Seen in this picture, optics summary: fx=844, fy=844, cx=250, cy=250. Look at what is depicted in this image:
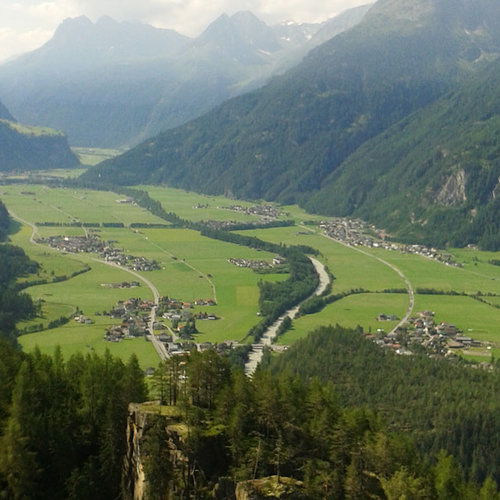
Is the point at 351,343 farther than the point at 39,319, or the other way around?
the point at 39,319

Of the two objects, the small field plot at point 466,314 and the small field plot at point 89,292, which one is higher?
the small field plot at point 89,292

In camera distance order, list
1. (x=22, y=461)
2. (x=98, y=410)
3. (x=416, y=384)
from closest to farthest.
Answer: (x=22, y=461) → (x=98, y=410) → (x=416, y=384)

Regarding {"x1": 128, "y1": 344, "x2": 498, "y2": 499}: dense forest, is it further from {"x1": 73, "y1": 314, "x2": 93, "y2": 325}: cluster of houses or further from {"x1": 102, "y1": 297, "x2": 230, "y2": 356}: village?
{"x1": 73, "y1": 314, "x2": 93, "y2": 325}: cluster of houses

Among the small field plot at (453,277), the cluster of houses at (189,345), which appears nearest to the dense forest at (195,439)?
the cluster of houses at (189,345)

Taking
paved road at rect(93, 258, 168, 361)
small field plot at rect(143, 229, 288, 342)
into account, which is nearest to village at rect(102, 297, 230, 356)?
paved road at rect(93, 258, 168, 361)

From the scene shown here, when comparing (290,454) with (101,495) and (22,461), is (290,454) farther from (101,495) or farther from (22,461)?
(22,461)

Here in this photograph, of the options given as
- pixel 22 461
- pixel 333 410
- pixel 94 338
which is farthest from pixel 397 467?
pixel 94 338

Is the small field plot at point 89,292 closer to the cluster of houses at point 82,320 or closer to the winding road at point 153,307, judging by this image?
the winding road at point 153,307
